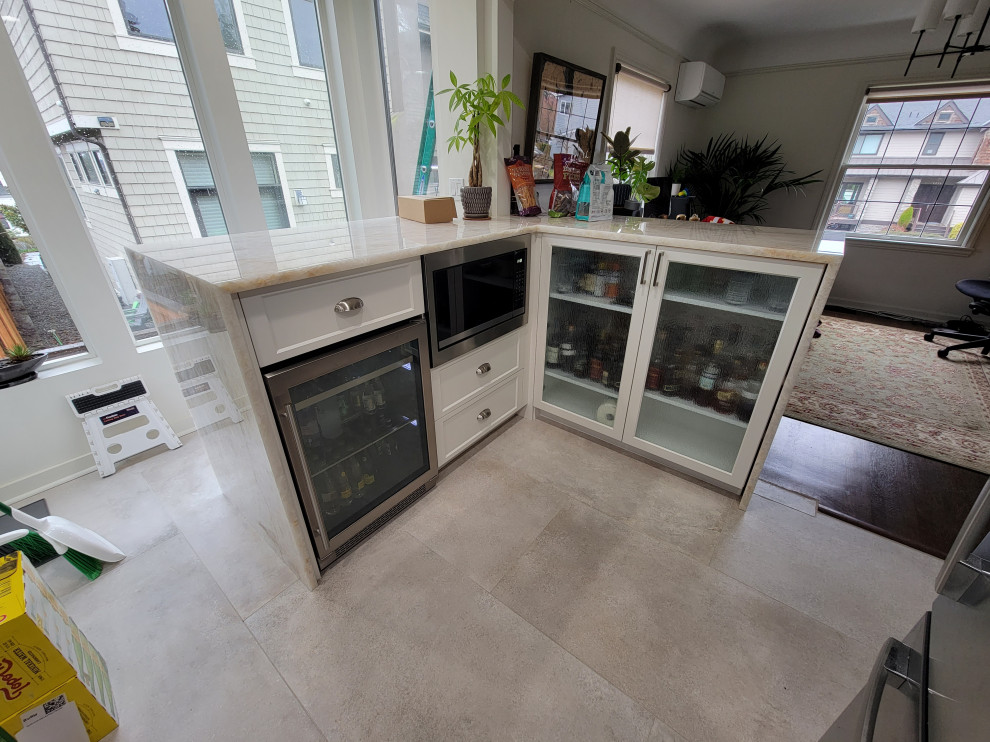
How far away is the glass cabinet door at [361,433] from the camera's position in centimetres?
119

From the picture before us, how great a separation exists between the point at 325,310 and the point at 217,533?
102 cm

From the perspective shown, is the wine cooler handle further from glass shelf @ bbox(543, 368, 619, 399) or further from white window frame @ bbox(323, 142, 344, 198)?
white window frame @ bbox(323, 142, 344, 198)

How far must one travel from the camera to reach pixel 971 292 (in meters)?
2.73

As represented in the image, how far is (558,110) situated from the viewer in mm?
2270

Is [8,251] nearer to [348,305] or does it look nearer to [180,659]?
[348,305]

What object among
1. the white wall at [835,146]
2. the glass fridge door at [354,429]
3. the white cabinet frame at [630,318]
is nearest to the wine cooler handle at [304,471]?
the glass fridge door at [354,429]

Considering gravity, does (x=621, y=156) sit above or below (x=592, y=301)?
above

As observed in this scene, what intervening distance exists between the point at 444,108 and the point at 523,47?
0.49 metres

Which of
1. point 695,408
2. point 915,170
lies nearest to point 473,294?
point 695,408

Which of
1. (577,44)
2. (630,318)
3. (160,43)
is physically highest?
(577,44)

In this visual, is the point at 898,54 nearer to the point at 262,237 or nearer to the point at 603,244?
the point at 603,244

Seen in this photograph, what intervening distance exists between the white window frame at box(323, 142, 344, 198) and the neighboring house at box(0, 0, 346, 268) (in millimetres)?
14

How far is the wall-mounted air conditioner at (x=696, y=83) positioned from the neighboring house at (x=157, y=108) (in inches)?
118

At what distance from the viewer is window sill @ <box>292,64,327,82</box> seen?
1.90m
